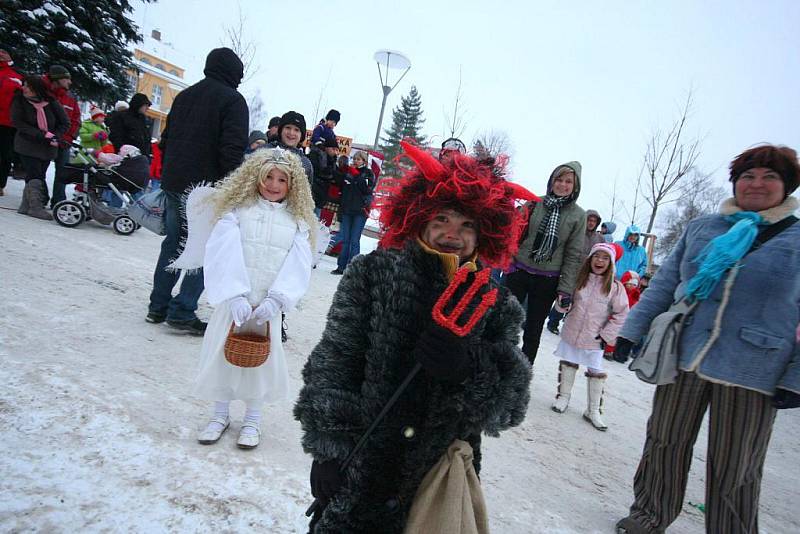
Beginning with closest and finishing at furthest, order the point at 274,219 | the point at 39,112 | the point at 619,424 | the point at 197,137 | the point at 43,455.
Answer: the point at 43,455, the point at 274,219, the point at 197,137, the point at 619,424, the point at 39,112

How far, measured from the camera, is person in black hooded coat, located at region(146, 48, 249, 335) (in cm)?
396

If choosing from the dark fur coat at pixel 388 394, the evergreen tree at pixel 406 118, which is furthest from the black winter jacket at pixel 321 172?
the evergreen tree at pixel 406 118

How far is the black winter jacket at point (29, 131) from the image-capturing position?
259 inches

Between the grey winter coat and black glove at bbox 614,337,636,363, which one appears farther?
black glove at bbox 614,337,636,363

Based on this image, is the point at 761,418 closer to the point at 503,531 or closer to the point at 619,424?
the point at 503,531

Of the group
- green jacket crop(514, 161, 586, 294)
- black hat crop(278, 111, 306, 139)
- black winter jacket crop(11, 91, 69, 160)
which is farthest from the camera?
black winter jacket crop(11, 91, 69, 160)

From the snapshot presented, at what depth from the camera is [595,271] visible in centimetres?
449

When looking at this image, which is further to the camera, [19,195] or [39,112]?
[19,195]

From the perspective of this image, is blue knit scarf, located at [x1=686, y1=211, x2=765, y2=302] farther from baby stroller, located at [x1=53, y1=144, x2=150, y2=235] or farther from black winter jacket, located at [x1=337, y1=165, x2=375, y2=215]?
baby stroller, located at [x1=53, y1=144, x2=150, y2=235]

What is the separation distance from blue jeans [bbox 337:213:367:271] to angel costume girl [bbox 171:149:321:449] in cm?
486

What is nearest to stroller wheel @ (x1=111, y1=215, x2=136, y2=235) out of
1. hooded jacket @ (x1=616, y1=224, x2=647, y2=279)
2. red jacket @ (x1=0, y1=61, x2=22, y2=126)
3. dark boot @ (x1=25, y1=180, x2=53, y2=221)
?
dark boot @ (x1=25, y1=180, x2=53, y2=221)

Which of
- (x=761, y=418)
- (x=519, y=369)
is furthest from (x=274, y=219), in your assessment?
(x=761, y=418)

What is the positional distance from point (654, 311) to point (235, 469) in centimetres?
251

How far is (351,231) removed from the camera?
26.4 ft
